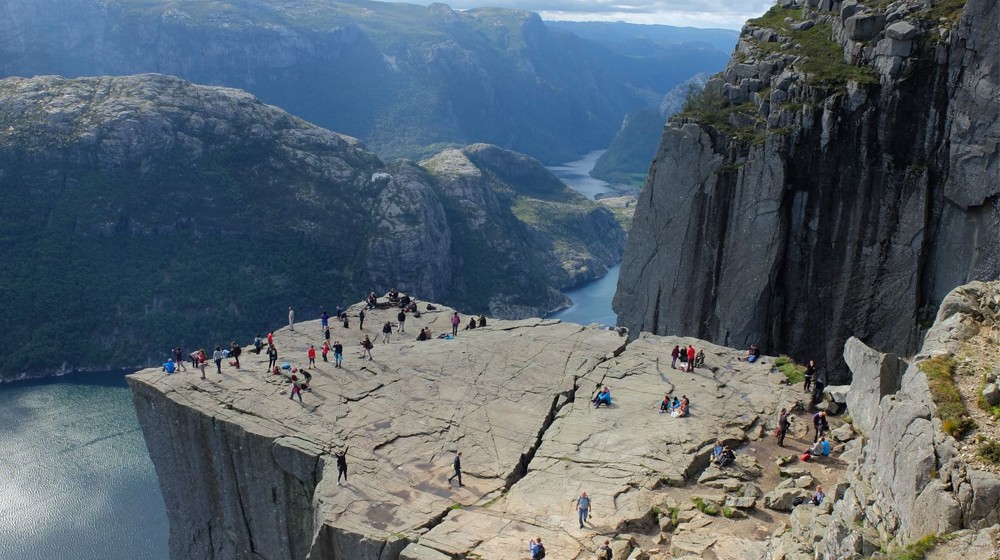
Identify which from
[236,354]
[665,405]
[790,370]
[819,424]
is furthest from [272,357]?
[819,424]

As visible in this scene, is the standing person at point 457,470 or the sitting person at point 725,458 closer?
the sitting person at point 725,458

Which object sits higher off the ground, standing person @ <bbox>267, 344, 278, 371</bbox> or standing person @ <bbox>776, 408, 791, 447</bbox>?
standing person @ <bbox>776, 408, 791, 447</bbox>

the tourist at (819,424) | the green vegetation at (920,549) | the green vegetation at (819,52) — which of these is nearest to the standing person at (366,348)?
the tourist at (819,424)

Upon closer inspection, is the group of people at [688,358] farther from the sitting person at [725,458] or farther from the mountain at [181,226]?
the mountain at [181,226]

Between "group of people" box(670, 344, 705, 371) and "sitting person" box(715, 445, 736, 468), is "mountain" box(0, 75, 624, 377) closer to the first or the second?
"group of people" box(670, 344, 705, 371)

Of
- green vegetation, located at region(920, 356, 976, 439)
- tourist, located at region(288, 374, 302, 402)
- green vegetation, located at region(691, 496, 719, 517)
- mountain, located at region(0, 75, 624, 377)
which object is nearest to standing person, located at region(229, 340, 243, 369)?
tourist, located at region(288, 374, 302, 402)

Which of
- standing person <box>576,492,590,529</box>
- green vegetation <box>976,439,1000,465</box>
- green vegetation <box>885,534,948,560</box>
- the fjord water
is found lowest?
the fjord water
